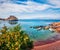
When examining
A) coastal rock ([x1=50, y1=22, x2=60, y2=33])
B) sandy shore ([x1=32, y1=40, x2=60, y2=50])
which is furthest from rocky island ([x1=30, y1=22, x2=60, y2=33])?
sandy shore ([x1=32, y1=40, x2=60, y2=50])

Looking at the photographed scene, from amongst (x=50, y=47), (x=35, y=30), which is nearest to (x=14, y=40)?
(x=35, y=30)

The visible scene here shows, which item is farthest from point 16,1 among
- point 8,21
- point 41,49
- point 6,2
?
point 41,49

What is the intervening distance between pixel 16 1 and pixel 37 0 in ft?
1.61

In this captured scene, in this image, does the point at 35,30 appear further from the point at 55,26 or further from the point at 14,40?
the point at 14,40

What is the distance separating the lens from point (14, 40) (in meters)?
3.91

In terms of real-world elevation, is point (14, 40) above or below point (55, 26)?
below

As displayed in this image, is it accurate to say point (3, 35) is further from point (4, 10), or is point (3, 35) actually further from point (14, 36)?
point (4, 10)

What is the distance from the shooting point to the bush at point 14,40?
384 centimetres

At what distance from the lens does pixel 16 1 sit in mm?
4695

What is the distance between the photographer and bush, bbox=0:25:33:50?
384 cm

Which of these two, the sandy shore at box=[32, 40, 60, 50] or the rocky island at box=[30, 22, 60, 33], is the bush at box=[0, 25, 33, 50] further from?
the rocky island at box=[30, 22, 60, 33]

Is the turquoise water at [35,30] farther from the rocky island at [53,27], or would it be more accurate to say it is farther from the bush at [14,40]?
the bush at [14,40]

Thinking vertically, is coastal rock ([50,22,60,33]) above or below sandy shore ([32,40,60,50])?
above

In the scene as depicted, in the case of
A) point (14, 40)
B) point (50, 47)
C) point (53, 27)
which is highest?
point (53, 27)
